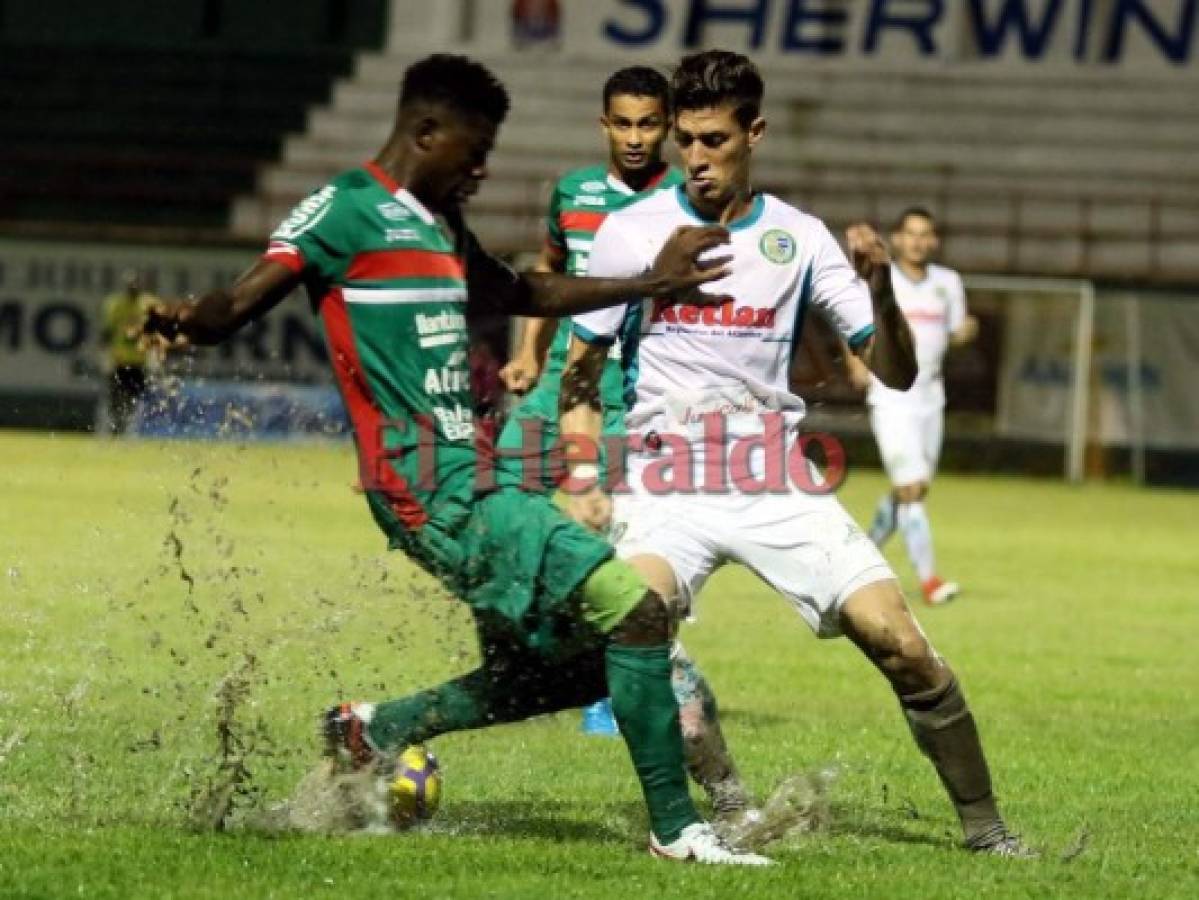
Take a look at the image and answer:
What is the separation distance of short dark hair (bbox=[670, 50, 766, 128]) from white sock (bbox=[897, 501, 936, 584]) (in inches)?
303

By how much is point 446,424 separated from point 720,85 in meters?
1.29

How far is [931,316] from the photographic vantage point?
50.3ft

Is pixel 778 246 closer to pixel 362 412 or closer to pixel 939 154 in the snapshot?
pixel 362 412

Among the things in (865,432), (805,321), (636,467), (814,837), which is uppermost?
(805,321)

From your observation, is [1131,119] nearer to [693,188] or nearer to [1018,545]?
[1018,545]

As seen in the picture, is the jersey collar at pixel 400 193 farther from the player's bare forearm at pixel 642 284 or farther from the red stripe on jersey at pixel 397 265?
the player's bare forearm at pixel 642 284

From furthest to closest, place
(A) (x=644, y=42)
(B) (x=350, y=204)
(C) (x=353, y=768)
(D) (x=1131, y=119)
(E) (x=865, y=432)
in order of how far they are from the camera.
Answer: (A) (x=644, y=42) < (D) (x=1131, y=119) < (E) (x=865, y=432) < (C) (x=353, y=768) < (B) (x=350, y=204)

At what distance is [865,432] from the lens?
88.3 feet

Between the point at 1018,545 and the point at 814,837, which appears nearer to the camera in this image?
the point at 814,837

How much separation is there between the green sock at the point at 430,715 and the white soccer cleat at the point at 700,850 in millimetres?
724

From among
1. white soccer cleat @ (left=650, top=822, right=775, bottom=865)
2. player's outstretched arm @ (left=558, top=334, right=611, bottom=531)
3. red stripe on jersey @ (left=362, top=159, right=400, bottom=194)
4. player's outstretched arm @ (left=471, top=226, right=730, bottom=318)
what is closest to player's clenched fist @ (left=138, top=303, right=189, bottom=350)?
red stripe on jersey @ (left=362, top=159, right=400, bottom=194)

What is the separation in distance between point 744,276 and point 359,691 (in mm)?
3400

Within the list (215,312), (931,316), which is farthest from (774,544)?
(931,316)

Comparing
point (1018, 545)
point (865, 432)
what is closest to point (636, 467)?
point (1018, 545)
